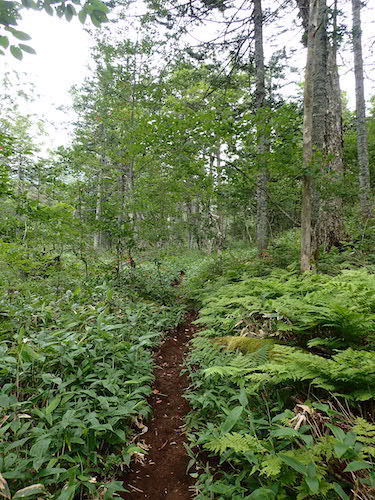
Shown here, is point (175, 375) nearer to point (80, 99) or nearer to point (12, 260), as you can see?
point (12, 260)

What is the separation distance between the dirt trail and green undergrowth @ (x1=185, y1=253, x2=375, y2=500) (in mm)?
140

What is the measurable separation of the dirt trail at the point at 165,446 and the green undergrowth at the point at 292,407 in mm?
140

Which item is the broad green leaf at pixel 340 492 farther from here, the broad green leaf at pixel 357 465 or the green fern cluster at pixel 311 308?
the green fern cluster at pixel 311 308

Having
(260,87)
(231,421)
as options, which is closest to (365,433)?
(231,421)

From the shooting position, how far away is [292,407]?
2564mm

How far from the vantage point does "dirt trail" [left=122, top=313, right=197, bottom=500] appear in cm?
228

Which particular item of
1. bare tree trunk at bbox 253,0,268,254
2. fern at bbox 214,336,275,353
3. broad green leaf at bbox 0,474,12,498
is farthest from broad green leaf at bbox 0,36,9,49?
bare tree trunk at bbox 253,0,268,254

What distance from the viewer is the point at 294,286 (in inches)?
180

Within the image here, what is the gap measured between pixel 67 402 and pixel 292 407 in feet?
7.20

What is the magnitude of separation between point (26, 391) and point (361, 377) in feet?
10.1

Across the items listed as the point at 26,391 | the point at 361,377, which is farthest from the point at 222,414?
the point at 26,391

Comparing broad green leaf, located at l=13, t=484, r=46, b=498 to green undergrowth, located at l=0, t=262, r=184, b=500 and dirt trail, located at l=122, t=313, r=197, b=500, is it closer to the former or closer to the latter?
green undergrowth, located at l=0, t=262, r=184, b=500

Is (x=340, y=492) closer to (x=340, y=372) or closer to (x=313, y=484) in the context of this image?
(x=313, y=484)

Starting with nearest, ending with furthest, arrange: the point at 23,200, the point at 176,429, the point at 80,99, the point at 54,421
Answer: the point at 54,421 < the point at 176,429 < the point at 23,200 < the point at 80,99
